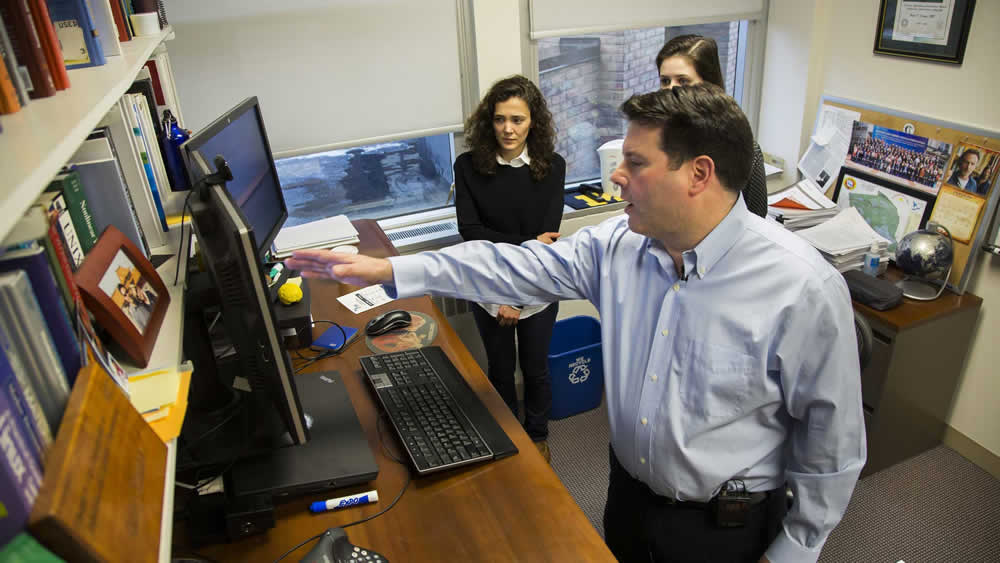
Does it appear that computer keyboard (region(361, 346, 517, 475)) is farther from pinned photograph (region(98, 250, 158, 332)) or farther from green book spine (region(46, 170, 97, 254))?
green book spine (region(46, 170, 97, 254))

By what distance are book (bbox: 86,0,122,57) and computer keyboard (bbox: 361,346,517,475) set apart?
897 millimetres

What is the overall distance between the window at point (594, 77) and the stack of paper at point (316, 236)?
1.14m

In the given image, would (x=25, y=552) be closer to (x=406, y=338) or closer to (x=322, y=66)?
(x=406, y=338)

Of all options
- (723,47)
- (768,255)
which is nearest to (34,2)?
(768,255)

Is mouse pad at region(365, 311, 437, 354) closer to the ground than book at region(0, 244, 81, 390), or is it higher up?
closer to the ground

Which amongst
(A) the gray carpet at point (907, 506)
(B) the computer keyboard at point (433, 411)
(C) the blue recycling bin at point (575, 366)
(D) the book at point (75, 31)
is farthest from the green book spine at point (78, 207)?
(C) the blue recycling bin at point (575, 366)

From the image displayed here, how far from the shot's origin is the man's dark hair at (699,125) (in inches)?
46.4

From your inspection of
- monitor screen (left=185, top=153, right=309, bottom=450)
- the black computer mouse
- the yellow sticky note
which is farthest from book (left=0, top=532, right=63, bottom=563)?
the black computer mouse

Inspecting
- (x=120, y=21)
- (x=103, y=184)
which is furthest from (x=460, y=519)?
(x=120, y=21)

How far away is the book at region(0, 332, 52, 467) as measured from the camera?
0.58 meters

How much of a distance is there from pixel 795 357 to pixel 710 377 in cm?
16

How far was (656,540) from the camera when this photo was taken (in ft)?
4.75

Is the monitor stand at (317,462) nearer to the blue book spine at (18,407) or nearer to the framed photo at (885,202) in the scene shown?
the blue book spine at (18,407)

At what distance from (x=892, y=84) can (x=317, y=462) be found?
8.92ft
